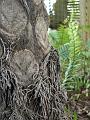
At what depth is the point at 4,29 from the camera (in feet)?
6.52

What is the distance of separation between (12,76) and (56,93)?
35cm

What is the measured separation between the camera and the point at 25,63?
2061mm

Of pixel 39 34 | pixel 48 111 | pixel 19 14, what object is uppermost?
pixel 19 14

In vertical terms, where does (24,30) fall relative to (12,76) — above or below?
above

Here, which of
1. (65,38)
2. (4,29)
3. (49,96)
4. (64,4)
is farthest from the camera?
(64,4)

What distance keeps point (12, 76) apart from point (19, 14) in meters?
0.35

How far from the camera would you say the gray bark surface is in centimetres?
200

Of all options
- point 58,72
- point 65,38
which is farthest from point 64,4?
point 58,72

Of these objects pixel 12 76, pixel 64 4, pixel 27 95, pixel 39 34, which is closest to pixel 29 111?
pixel 27 95

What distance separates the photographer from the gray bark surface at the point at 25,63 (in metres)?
2.00

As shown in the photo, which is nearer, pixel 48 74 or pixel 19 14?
pixel 19 14

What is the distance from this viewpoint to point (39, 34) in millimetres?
2092

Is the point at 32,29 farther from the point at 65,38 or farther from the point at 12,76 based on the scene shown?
the point at 65,38

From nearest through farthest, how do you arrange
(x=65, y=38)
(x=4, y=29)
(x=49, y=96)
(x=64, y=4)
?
(x=4, y=29), (x=49, y=96), (x=65, y=38), (x=64, y=4)
